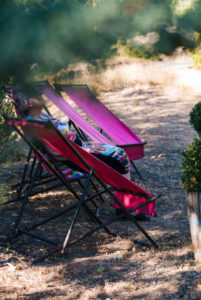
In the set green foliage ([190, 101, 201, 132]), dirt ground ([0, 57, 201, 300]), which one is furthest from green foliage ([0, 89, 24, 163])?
green foliage ([190, 101, 201, 132])

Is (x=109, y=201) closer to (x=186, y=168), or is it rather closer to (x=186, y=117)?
(x=186, y=168)

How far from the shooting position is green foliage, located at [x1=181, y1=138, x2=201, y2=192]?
2664mm

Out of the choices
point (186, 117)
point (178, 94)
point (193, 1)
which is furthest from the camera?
point (178, 94)

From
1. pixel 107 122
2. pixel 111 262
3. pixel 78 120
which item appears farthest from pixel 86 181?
pixel 107 122

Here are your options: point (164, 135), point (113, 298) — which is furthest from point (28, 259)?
point (164, 135)

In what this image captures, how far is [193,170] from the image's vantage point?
2715 mm

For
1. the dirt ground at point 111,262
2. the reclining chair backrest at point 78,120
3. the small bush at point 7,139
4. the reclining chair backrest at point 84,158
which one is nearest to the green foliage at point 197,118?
the dirt ground at point 111,262

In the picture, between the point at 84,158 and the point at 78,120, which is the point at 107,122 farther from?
the point at 84,158

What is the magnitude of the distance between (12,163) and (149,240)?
3165 mm

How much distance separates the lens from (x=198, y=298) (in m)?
2.33

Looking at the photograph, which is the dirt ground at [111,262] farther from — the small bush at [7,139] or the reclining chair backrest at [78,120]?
the reclining chair backrest at [78,120]

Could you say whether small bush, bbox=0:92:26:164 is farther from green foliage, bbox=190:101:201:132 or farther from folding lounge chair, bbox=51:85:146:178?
green foliage, bbox=190:101:201:132

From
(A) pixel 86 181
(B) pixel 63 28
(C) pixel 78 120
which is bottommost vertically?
(A) pixel 86 181

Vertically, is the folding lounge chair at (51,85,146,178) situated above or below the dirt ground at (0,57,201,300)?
above
